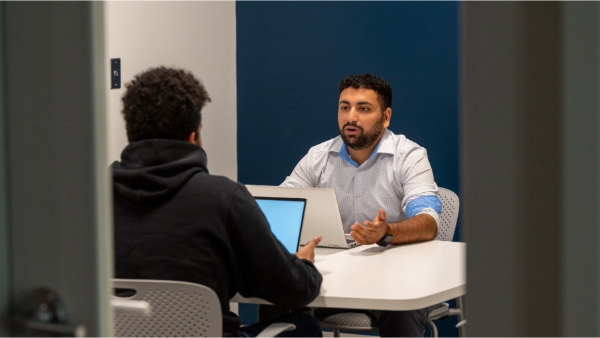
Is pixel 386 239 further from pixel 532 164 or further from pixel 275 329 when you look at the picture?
pixel 532 164

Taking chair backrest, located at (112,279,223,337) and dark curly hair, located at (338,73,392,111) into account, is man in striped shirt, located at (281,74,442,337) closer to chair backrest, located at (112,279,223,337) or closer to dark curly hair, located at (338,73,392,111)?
dark curly hair, located at (338,73,392,111)

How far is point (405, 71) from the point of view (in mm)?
4531

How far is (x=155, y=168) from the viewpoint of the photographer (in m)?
2.13

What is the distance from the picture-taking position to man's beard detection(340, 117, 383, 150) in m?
3.61

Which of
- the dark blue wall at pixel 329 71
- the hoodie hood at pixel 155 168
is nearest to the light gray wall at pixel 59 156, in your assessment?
the hoodie hood at pixel 155 168

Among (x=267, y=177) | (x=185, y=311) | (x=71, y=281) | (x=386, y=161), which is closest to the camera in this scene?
(x=71, y=281)

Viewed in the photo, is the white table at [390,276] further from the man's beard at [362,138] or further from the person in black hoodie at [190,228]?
the man's beard at [362,138]

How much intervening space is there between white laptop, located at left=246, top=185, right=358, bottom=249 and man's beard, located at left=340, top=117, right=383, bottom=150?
2.23 ft

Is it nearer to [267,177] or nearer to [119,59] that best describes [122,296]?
[119,59]

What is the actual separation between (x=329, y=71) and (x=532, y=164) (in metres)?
3.85

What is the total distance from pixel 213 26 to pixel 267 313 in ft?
7.15

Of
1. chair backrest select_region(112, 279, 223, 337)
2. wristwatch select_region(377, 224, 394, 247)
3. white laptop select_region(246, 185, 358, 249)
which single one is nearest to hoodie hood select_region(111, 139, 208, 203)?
chair backrest select_region(112, 279, 223, 337)

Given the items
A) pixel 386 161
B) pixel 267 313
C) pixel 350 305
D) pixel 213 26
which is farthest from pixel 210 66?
pixel 350 305

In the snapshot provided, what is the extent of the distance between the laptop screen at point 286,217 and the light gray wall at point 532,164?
5.92 ft
